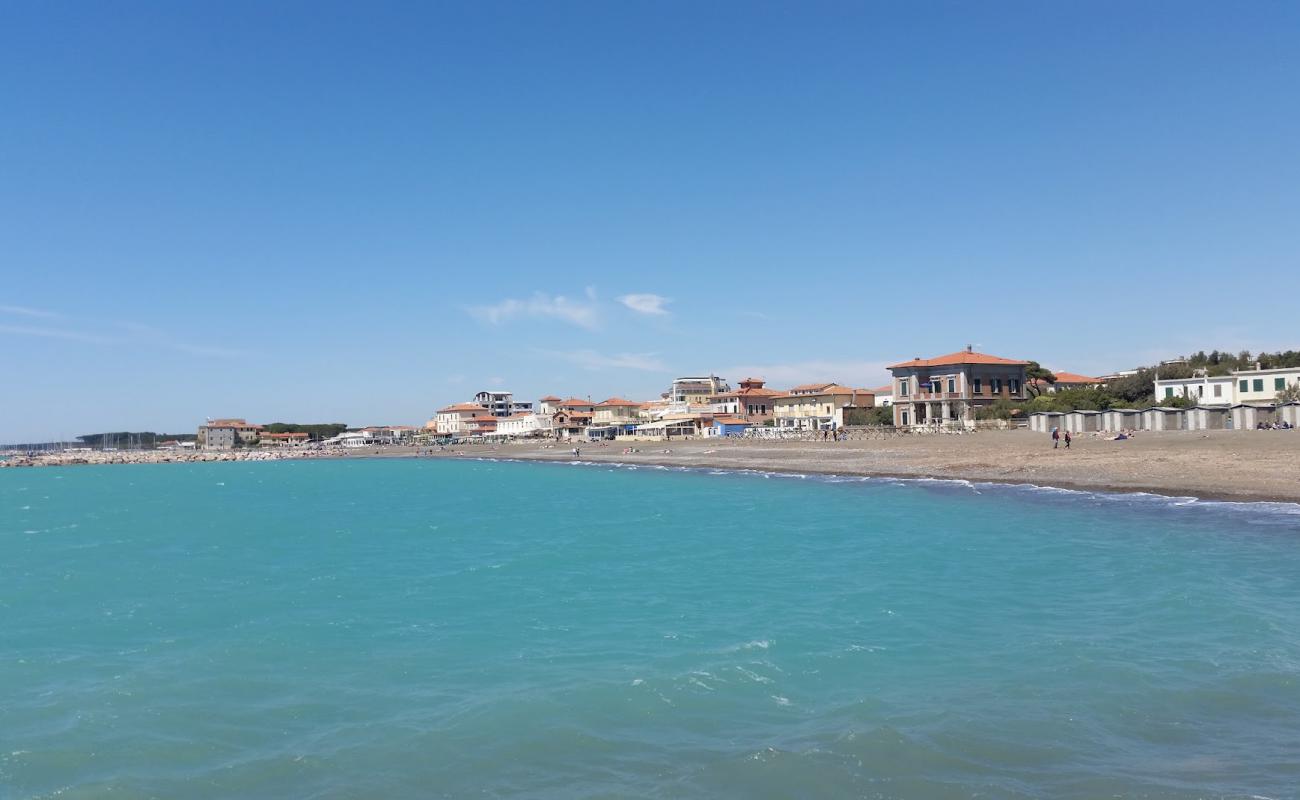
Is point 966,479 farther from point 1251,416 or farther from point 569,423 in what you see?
point 569,423

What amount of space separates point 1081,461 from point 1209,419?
11800mm

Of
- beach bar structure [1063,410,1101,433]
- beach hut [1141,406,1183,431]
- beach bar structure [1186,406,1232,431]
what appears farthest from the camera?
beach bar structure [1063,410,1101,433]

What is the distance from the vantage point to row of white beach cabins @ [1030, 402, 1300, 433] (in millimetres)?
41250

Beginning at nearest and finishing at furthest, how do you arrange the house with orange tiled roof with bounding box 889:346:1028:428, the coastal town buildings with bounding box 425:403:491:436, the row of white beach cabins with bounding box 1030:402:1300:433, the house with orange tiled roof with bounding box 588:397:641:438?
the row of white beach cabins with bounding box 1030:402:1300:433 < the house with orange tiled roof with bounding box 889:346:1028:428 < the house with orange tiled roof with bounding box 588:397:641:438 < the coastal town buildings with bounding box 425:403:491:436

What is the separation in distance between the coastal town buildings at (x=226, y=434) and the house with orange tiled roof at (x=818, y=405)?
10506 centimetres

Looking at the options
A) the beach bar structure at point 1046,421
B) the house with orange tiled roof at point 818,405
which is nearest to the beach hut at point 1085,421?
the beach bar structure at point 1046,421

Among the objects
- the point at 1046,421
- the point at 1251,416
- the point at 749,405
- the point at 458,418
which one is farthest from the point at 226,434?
the point at 1251,416

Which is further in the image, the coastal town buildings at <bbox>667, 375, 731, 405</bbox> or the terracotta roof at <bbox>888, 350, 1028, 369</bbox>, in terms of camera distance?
the coastal town buildings at <bbox>667, 375, 731, 405</bbox>

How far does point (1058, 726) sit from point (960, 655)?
9.03 ft

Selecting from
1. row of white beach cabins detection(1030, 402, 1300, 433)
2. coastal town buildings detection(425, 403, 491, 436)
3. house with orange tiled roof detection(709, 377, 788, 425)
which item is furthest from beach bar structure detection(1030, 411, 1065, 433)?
coastal town buildings detection(425, 403, 491, 436)

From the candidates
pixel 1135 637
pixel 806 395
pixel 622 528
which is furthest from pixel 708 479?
pixel 806 395

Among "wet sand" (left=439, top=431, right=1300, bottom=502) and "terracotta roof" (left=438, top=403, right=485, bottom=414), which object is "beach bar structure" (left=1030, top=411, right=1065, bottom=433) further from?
"terracotta roof" (left=438, top=403, right=485, bottom=414)

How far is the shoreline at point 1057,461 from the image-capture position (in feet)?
91.7

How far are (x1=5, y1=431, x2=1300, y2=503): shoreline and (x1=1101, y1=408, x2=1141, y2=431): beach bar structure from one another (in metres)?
2.82
